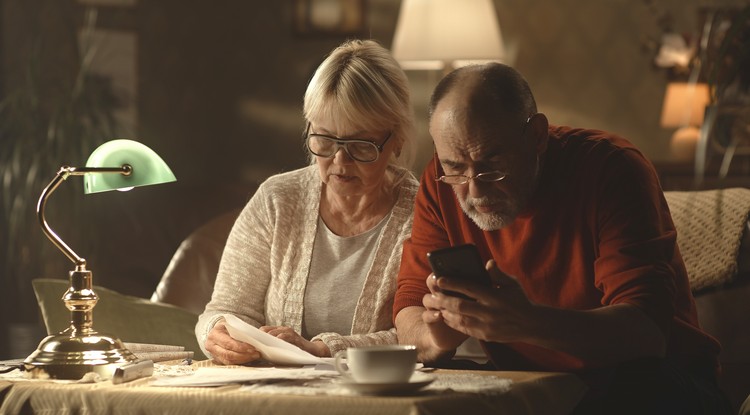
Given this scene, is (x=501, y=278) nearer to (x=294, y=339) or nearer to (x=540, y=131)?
(x=540, y=131)

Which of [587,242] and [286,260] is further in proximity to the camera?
[286,260]

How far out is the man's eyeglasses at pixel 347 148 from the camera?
2.44 meters

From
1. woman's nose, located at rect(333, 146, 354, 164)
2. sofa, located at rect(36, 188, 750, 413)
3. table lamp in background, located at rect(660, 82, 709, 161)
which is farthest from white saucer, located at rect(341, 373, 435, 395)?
table lamp in background, located at rect(660, 82, 709, 161)

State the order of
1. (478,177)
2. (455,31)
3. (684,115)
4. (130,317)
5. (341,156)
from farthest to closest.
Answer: (684,115) < (455,31) < (130,317) < (341,156) < (478,177)

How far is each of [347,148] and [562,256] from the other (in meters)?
0.61

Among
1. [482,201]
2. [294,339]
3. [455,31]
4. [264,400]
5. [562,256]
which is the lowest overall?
[294,339]

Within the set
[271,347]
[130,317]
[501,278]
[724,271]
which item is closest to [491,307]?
[501,278]

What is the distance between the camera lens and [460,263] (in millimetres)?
1768

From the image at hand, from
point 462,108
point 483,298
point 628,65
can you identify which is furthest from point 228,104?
point 483,298

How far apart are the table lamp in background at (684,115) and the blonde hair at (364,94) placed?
2.63m

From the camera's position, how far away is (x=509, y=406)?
162 centimetres

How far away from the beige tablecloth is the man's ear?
1.76ft

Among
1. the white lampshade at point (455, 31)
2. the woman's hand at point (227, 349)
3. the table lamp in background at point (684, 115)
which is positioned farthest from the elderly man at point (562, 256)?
the table lamp in background at point (684, 115)

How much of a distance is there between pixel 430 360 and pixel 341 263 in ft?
1.75
